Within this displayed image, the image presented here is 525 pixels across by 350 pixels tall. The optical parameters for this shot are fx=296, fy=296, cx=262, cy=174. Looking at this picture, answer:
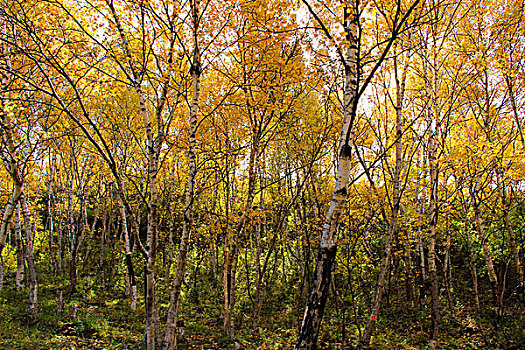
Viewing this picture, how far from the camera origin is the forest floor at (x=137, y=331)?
20.5 feet

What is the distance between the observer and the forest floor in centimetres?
624

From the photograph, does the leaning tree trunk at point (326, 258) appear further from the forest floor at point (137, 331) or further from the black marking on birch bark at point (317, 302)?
the forest floor at point (137, 331)

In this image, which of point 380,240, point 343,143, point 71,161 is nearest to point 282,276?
point 380,240

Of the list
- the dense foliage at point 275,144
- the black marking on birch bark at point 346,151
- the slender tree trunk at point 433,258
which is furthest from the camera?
the slender tree trunk at point 433,258

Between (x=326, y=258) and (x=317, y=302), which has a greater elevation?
(x=326, y=258)

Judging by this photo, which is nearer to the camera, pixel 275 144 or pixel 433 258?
pixel 433 258

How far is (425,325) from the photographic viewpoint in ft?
28.2

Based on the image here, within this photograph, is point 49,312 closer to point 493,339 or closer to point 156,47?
point 156,47

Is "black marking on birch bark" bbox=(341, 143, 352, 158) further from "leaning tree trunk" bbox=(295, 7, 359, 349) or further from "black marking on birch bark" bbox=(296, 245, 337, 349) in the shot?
"black marking on birch bark" bbox=(296, 245, 337, 349)

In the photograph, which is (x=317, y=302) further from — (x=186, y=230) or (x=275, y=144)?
(x=275, y=144)

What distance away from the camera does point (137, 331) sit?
7730 mm

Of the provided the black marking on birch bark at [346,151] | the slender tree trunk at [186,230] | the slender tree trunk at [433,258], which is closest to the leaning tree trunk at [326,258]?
the black marking on birch bark at [346,151]

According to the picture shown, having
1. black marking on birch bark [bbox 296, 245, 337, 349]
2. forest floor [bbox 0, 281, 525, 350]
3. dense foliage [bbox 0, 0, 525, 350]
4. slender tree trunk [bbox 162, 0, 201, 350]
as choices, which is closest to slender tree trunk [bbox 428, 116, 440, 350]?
dense foliage [bbox 0, 0, 525, 350]

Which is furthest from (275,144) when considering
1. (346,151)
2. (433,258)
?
(346,151)
